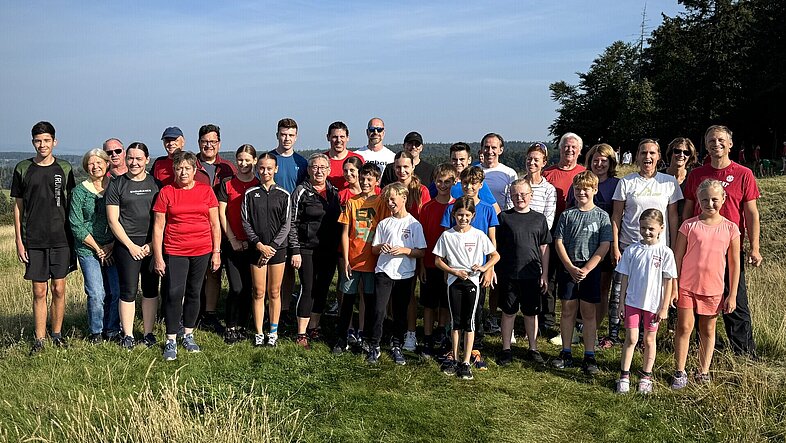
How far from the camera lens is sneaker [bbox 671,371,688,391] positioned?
18.3 ft

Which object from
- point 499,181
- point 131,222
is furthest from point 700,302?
point 131,222

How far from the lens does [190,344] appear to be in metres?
6.60

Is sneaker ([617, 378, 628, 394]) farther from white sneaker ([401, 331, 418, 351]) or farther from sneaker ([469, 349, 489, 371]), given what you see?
white sneaker ([401, 331, 418, 351])

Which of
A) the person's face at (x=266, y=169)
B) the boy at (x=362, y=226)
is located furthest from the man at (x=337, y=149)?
the person's face at (x=266, y=169)

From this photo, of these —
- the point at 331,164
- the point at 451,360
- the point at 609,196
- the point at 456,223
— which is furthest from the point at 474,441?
the point at 331,164

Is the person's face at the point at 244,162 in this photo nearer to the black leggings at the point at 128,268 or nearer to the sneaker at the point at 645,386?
the black leggings at the point at 128,268

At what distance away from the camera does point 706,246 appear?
5.52 meters

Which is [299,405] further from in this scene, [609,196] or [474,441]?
[609,196]

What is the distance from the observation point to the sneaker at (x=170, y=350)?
20.7ft

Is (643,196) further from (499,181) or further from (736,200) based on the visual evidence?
(499,181)

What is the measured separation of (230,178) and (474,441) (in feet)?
13.5

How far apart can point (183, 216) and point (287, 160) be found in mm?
1632

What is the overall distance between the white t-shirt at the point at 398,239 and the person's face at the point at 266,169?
1337 mm

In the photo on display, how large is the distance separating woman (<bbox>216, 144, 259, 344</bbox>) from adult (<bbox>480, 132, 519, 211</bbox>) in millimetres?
2735
